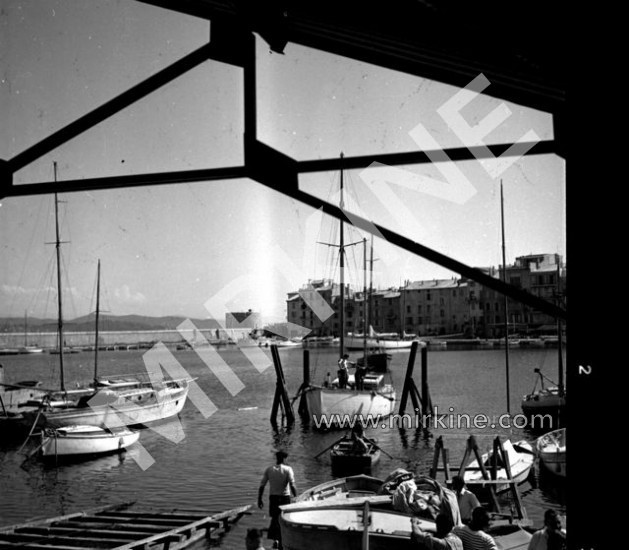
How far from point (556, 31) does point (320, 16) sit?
1252 millimetres

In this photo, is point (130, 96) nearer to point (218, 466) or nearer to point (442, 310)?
point (218, 466)

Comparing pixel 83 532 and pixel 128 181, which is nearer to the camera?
pixel 128 181

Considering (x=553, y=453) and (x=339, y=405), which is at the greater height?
(x=553, y=453)

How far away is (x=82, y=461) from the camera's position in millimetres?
25828

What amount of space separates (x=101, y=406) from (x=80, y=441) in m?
4.40

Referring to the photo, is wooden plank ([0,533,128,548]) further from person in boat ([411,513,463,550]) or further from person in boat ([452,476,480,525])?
person in boat ([411,513,463,550])

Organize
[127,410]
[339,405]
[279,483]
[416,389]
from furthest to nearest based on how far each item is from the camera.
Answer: [416,389]
[127,410]
[339,405]
[279,483]

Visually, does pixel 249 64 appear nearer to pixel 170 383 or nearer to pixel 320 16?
pixel 320 16

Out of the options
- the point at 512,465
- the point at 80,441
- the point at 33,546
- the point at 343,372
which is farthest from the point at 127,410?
the point at 512,465

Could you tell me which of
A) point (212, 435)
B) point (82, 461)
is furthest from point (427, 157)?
point (212, 435)

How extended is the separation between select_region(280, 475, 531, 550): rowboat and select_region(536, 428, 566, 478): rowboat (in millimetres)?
8344

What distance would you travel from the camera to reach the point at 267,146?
9.72ft

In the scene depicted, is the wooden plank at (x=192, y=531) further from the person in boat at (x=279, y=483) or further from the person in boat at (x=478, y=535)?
the person in boat at (x=478, y=535)

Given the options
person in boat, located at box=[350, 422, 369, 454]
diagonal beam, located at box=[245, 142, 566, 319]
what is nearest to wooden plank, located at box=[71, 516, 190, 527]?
person in boat, located at box=[350, 422, 369, 454]
